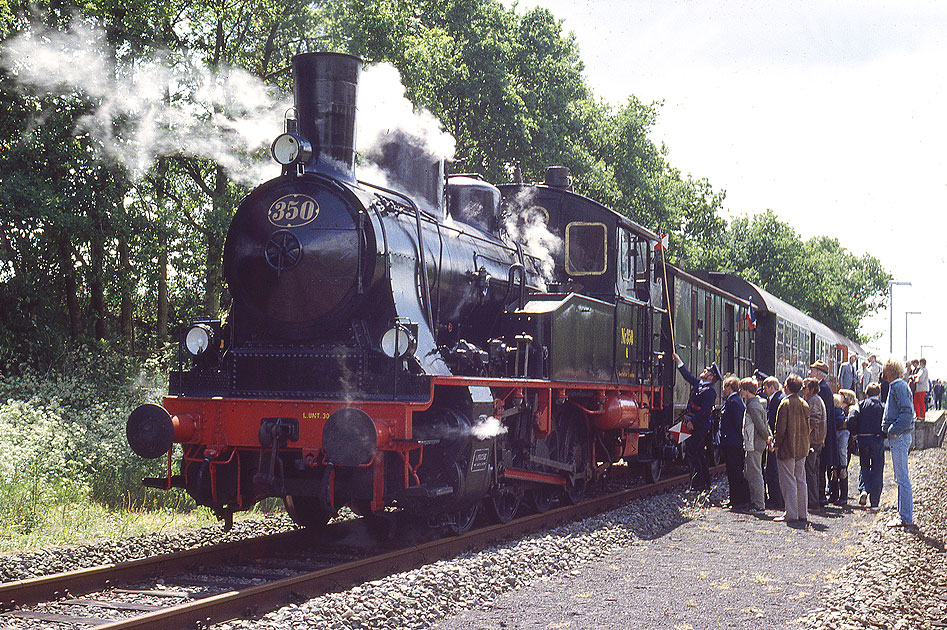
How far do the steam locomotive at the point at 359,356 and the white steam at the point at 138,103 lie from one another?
4.50 meters

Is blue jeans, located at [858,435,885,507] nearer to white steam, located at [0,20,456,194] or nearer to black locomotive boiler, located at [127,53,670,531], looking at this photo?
black locomotive boiler, located at [127,53,670,531]

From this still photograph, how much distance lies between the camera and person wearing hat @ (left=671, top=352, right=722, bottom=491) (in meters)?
11.9

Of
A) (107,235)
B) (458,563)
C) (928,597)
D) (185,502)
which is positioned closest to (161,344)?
(107,235)

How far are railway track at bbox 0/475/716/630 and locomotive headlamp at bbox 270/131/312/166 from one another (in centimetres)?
305

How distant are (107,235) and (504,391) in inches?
334

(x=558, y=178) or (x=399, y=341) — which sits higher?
(x=558, y=178)

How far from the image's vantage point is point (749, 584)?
6.35 m

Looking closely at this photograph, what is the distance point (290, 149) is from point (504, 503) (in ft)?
13.0

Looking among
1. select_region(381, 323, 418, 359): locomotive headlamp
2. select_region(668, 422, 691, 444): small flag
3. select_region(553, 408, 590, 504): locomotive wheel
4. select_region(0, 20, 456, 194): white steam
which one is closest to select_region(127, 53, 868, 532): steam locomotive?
select_region(381, 323, 418, 359): locomotive headlamp

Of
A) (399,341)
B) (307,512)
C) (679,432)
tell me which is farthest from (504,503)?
(679,432)

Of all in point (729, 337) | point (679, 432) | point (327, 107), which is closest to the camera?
point (327, 107)

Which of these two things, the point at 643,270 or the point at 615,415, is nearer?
the point at 615,415

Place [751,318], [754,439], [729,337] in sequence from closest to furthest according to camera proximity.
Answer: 1. [754,439]
2. [729,337]
3. [751,318]

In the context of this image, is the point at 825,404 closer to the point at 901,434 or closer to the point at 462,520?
the point at 901,434
